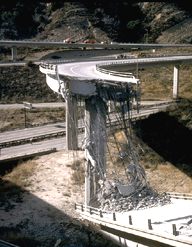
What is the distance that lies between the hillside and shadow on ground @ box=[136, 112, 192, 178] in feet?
172

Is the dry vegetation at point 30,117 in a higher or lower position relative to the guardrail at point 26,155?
higher

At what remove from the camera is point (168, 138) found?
43.8m

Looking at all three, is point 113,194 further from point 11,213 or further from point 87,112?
point 11,213

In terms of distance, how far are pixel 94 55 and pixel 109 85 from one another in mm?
56801

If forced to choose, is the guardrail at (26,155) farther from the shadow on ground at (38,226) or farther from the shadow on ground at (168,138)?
the shadow on ground at (168,138)

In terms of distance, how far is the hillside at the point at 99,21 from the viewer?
98.2 metres

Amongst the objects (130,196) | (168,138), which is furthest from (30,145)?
(130,196)

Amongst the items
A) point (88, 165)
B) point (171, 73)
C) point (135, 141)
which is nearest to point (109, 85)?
point (88, 165)

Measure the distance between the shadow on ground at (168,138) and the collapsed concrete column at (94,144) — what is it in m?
13.3

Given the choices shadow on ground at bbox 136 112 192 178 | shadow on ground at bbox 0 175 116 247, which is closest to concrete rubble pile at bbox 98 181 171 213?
shadow on ground at bbox 0 175 116 247

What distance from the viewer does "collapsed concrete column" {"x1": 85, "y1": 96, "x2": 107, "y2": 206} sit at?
25.2 m

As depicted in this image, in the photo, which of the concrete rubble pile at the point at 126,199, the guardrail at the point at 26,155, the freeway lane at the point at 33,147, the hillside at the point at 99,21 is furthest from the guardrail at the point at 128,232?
the hillside at the point at 99,21

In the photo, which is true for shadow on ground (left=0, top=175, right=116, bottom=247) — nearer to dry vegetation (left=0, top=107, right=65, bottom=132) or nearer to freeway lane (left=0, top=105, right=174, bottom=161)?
freeway lane (left=0, top=105, right=174, bottom=161)

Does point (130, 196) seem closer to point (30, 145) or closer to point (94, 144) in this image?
point (94, 144)
